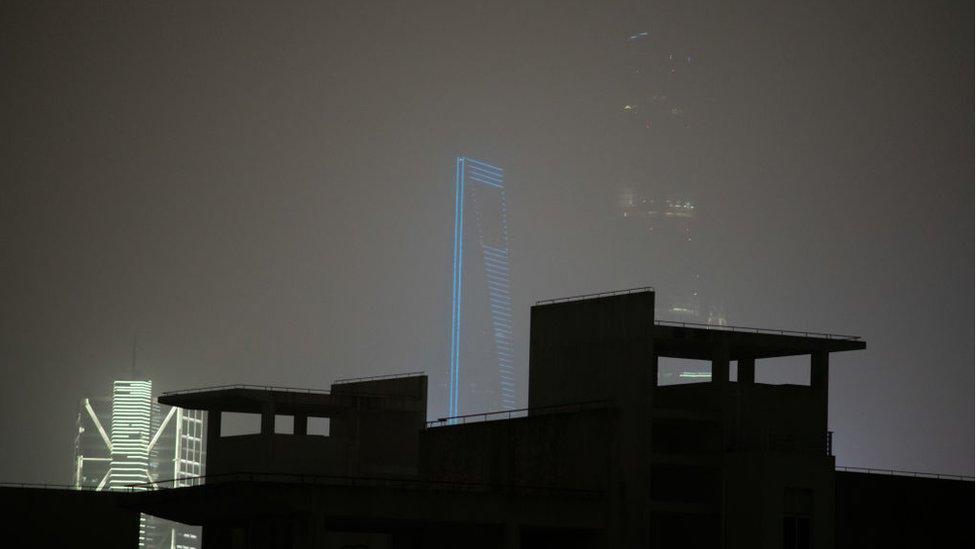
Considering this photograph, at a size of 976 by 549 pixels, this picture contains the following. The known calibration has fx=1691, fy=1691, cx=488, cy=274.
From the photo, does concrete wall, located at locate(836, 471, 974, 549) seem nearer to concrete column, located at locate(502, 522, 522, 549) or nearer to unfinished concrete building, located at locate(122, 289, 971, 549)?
unfinished concrete building, located at locate(122, 289, 971, 549)

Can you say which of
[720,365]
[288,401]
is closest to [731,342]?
[720,365]

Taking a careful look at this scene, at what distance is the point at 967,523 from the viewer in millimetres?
87625

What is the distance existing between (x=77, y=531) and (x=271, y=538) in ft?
89.7

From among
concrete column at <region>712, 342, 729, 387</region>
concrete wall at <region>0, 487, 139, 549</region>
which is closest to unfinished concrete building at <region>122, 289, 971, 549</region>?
concrete column at <region>712, 342, 729, 387</region>

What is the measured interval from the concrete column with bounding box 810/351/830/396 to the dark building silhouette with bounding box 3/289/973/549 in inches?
2.8

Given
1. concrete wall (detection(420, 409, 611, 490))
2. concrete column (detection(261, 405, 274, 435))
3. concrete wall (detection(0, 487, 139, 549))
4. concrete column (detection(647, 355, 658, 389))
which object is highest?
concrete column (detection(647, 355, 658, 389))

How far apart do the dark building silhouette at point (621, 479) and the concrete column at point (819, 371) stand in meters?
0.07

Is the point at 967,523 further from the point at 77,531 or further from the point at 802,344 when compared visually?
the point at 77,531

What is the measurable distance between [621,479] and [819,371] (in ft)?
40.5

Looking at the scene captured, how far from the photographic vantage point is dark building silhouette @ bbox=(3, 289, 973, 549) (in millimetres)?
76875

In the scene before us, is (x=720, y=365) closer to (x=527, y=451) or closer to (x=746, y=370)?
(x=746, y=370)

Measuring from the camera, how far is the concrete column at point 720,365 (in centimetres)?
8181

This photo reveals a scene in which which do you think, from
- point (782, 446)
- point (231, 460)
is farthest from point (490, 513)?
point (231, 460)

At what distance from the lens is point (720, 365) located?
82.2 m
